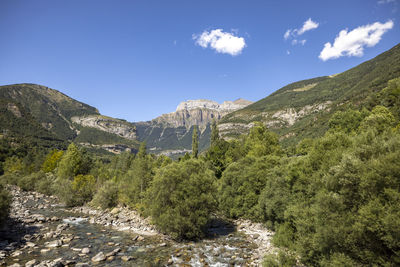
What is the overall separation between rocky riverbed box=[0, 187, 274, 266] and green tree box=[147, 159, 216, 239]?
2080 mm

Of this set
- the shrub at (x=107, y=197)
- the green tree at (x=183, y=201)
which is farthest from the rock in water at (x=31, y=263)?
the shrub at (x=107, y=197)

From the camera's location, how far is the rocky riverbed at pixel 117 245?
2278cm

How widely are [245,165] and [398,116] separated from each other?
4666 cm

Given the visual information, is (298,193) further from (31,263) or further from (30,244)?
(30,244)

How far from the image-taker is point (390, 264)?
40.3 feet

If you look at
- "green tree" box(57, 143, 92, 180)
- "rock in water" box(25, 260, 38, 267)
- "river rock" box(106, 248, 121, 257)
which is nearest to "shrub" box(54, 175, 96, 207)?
"green tree" box(57, 143, 92, 180)

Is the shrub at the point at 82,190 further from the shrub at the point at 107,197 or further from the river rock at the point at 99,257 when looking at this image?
the river rock at the point at 99,257

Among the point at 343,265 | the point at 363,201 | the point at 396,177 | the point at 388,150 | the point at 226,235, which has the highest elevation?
the point at 388,150

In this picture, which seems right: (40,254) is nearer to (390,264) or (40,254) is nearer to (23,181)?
(390,264)

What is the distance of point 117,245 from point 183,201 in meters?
10.3

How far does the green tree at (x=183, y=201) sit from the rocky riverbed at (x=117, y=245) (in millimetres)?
2080

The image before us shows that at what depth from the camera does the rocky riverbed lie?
22.8 meters

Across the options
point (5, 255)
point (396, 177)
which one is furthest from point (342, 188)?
point (5, 255)

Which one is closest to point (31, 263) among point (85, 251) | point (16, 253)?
point (16, 253)
